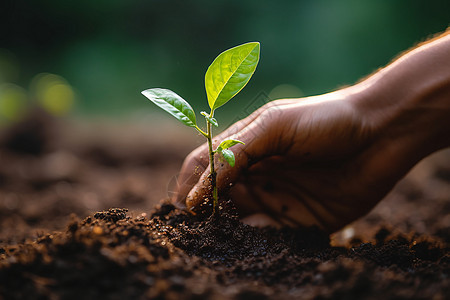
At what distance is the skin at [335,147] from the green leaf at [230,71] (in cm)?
21

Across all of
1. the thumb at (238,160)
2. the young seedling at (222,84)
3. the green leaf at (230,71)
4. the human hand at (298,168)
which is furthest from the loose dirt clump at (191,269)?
the green leaf at (230,71)

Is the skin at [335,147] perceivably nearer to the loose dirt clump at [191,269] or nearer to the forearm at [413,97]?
the forearm at [413,97]

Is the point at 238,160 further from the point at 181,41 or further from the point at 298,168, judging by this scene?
the point at 181,41

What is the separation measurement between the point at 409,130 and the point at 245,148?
2.94 ft

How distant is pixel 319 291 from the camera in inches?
32.5

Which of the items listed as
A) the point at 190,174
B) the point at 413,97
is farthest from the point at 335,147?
the point at 190,174

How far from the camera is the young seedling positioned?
43.9 inches

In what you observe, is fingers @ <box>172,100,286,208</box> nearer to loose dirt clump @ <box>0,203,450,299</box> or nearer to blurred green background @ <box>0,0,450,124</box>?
loose dirt clump @ <box>0,203,450,299</box>

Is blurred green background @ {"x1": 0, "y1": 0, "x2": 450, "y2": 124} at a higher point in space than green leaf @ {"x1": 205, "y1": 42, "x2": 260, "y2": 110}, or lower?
higher

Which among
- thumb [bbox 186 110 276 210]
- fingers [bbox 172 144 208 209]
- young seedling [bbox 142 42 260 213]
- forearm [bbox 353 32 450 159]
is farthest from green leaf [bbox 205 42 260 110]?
forearm [bbox 353 32 450 159]

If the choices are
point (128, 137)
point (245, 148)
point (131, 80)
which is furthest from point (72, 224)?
point (131, 80)

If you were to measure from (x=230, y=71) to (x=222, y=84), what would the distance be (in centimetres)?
5

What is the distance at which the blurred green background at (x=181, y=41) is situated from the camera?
5910mm

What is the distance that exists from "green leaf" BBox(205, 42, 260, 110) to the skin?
210mm
